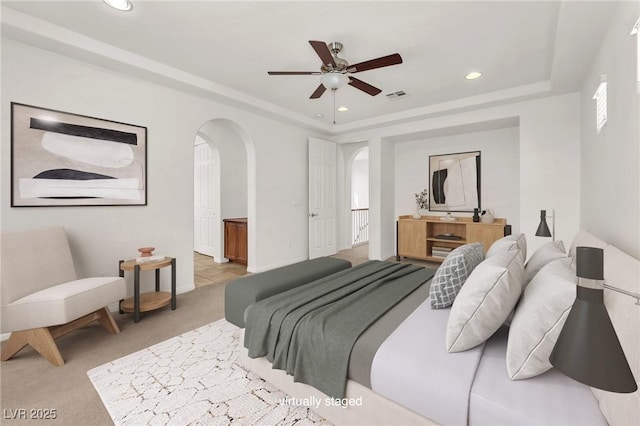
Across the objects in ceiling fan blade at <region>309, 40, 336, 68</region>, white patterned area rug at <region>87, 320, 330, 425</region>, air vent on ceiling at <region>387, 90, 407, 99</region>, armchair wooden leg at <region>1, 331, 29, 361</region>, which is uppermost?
air vent on ceiling at <region>387, 90, 407, 99</region>

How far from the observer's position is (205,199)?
5996 mm

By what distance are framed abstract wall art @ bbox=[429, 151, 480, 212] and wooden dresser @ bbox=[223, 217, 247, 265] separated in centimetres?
357

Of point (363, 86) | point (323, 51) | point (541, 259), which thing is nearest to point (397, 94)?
point (363, 86)

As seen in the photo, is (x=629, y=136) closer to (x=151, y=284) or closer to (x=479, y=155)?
(x=479, y=155)

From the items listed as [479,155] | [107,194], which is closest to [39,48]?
[107,194]

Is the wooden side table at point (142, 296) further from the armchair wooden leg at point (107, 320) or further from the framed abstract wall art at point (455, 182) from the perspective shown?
the framed abstract wall art at point (455, 182)

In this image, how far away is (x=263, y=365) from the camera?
183cm

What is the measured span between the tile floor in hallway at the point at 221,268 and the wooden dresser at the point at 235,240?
0.15 m

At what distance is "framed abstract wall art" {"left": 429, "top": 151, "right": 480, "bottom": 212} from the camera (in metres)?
5.11

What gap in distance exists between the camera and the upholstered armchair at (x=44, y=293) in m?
2.04

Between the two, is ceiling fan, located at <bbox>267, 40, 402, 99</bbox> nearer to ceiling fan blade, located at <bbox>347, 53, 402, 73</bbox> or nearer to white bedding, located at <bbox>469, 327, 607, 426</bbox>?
ceiling fan blade, located at <bbox>347, 53, 402, 73</bbox>

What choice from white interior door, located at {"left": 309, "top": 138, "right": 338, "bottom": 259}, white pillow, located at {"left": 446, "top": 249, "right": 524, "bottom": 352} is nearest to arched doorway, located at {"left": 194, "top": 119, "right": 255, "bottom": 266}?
white interior door, located at {"left": 309, "top": 138, "right": 338, "bottom": 259}

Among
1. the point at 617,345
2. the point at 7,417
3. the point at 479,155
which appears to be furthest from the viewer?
the point at 479,155

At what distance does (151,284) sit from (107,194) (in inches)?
44.6
